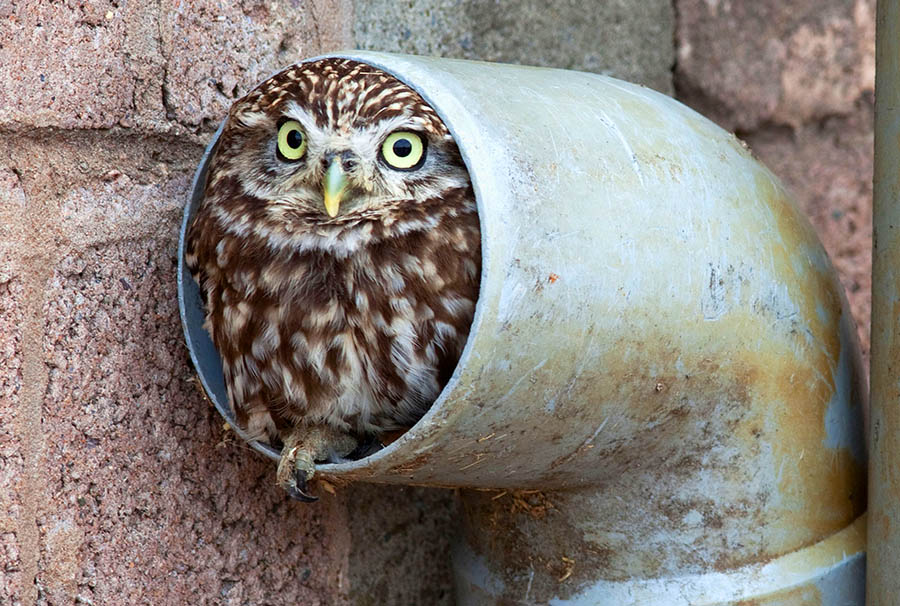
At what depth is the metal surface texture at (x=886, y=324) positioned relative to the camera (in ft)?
4.90

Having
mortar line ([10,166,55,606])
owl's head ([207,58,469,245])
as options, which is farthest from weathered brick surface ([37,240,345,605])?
owl's head ([207,58,469,245])

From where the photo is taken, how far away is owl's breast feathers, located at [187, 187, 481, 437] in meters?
1.40

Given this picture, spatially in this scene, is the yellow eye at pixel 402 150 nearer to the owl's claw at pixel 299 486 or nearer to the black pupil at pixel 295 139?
the black pupil at pixel 295 139

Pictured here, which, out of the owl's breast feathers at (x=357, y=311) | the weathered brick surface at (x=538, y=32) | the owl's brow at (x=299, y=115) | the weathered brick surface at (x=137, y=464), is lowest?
the weathered brick surface at (x=137, y=464)

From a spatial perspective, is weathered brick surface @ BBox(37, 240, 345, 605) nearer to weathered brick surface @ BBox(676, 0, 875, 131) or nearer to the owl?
the owl

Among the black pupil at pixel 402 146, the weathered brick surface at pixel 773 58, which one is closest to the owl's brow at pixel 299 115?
the black pupil at pixel 402 146

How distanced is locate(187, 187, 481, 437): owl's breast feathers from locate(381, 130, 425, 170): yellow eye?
0.06 m

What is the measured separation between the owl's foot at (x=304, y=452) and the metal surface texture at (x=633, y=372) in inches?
2.6

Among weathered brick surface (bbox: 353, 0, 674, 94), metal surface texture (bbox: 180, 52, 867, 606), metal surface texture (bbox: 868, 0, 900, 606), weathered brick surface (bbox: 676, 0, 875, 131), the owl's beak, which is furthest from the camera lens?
weathered brick surface (bbox: 676, 0, 875, 131)

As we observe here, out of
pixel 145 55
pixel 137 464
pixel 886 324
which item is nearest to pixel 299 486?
pixel 137 464

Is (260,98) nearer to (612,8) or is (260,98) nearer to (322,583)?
(322,583)

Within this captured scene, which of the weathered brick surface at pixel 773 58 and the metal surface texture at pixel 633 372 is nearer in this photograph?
the metal surface texture at pixel 633 372

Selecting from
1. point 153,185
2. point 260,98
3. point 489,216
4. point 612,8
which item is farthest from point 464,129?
point 612,8

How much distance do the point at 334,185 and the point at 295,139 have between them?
13 cm
